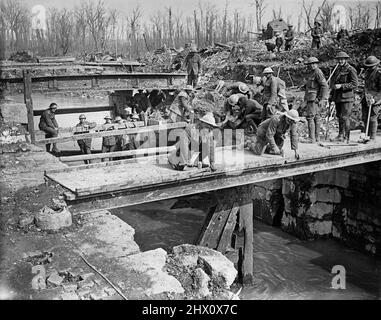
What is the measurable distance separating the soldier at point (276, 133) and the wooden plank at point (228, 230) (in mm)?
1082

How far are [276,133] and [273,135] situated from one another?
0.36 ft

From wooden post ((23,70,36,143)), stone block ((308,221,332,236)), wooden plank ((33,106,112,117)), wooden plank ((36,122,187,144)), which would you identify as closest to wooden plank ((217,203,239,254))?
stone block ((308,221,332,236))

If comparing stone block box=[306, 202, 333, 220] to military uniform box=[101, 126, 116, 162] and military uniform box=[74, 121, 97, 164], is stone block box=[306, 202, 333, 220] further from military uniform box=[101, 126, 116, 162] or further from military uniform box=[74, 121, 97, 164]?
military uniform box=[74, 121, 97, 164]

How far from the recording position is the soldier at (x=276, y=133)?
6.45 metres

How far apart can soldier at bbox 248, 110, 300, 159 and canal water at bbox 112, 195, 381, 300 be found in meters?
1.38

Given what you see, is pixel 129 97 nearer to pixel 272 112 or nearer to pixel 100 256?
pixel 272 112

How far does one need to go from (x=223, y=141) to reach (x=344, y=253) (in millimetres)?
3998

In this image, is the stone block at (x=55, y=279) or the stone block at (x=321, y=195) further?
the stone block at (x=321, y=195)

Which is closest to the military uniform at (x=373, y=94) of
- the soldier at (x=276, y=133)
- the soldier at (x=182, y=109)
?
the soldier at (x=276, y=133)

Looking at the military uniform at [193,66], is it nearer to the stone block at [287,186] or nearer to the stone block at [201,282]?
the stone block at [287,186]

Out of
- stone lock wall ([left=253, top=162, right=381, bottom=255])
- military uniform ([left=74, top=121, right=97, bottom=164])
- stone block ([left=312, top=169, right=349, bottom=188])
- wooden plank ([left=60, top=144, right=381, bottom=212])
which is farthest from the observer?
military uniform ([left=74, top=121, right=97, bottom=164])

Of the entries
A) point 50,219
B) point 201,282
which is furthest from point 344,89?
point 50,219

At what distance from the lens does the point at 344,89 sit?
310 inches

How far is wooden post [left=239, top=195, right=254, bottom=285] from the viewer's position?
7.00 metres
